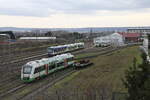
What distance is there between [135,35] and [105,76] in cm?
7207

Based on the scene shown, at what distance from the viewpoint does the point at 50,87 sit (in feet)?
78.0

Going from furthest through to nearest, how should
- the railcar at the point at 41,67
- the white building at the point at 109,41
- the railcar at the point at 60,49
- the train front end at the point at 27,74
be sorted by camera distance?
the white building at the point at 109,41, the railcar at the point at 60,49, the railcar at the point at 41,67, the train front end at the point at 27,74

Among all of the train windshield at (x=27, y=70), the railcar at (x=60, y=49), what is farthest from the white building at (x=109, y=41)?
the train windshield at (x=27, y=70)

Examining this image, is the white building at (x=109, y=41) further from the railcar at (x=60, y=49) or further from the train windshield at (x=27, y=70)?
the train windshield at (x=27, y=70)

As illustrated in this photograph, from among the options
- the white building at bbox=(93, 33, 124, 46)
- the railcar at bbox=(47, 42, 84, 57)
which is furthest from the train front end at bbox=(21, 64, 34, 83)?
the white building at bbox=(93, 33, 124, 46)

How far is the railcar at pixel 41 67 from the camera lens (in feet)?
86.9

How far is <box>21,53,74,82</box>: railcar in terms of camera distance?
26500mm

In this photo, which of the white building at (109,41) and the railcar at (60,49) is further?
the white building at (109,41)

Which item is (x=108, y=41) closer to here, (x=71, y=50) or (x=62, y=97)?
(x=71, y=50)

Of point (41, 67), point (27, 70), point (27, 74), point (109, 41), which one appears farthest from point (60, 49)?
point (109, 41)

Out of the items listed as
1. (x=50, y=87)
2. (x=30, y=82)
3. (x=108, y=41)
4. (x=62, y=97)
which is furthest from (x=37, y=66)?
(x=108, y=41)

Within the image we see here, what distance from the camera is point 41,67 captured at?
93.8ft

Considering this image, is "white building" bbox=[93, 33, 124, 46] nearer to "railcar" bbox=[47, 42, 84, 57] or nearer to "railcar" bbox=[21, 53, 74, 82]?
"railcar" bbox=[47, 42, 84, 57]

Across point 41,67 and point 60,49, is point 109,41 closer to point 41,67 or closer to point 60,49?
point 60,49
